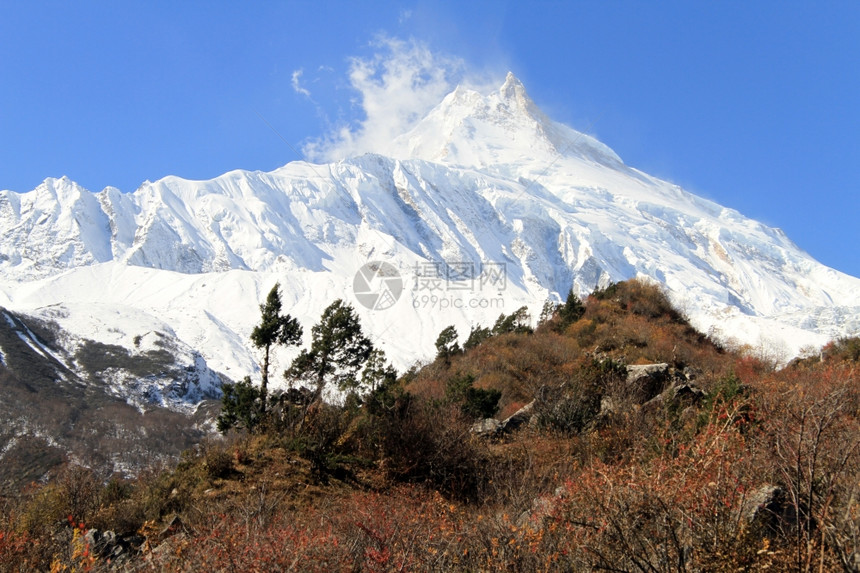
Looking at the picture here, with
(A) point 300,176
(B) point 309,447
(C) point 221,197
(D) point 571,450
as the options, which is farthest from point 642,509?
(A) point 300,176

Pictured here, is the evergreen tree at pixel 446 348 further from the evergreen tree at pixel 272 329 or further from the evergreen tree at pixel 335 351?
the evergreen tree at pixel 272 329

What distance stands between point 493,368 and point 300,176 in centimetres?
15943

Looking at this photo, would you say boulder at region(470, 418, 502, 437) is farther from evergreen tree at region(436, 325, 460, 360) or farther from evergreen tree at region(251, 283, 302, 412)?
evergreen tree at region(436, 325, 460, 360)

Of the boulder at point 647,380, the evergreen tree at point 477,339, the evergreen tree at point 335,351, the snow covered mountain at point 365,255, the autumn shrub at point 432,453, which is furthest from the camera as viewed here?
the snow covered mountain at point 365,255

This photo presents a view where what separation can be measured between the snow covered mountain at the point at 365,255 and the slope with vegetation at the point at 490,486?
2309 inches

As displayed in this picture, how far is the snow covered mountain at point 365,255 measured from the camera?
93.8 meters

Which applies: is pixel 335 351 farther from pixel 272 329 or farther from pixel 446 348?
pixel 446 348

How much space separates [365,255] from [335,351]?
12535 centimetres

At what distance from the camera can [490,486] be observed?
898 centimetres

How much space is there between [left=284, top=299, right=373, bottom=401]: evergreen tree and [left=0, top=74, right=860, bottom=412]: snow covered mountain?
51791 millimetres

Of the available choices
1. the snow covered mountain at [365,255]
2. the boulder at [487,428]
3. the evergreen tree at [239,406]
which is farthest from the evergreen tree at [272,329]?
the snow covered mountain at [365,255]

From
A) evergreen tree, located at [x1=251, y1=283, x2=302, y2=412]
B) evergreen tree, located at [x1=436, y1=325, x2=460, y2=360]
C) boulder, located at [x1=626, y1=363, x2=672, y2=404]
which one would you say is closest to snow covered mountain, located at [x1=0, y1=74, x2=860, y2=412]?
evergreen tree, located at [x1=436, y1=325, x2=460, y2=360]

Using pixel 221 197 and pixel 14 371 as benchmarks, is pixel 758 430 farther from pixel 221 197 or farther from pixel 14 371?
pixel 221 197

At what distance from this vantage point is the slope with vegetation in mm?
4258
